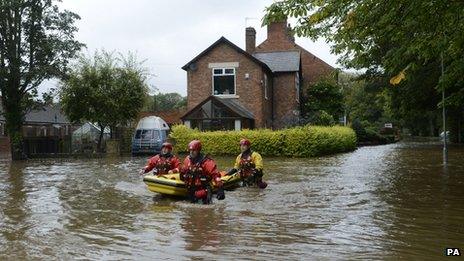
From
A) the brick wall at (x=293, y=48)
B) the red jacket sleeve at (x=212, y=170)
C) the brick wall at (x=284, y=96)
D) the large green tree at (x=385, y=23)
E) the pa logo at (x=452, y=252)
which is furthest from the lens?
the brick wall at (x=293, y=48)

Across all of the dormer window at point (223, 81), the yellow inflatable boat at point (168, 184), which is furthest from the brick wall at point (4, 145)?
the yellow inflatable boat at point (168, 184)

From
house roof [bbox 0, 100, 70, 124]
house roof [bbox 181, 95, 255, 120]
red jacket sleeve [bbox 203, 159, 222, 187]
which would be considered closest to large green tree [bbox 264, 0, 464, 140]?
red jacket sleeve [bbox 203, 159, 222, 187]

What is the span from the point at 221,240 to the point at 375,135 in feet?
139

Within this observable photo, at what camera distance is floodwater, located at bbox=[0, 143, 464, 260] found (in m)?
7.30

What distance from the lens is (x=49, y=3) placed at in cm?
3155

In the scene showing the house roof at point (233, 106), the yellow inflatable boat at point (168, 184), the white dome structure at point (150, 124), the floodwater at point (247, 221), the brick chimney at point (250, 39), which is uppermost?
the brick chimney at point (250, 39)

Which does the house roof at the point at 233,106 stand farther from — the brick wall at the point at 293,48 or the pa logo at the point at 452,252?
the pa logo at the point at 452,252

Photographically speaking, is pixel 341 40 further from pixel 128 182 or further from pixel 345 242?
pixel 128 182

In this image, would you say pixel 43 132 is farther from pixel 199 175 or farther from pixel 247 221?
pixel 247 221

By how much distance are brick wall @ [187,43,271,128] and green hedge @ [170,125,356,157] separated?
5.32 m

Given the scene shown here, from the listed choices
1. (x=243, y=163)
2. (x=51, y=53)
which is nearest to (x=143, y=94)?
(x=51, y=53)

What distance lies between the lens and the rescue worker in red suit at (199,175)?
11.4 metres

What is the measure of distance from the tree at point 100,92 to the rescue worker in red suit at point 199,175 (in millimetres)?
21683

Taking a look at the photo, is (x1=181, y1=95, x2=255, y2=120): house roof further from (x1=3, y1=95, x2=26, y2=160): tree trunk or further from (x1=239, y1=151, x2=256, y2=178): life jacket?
(x1=239, y1=151, x2=256, y2=178): life jacket
